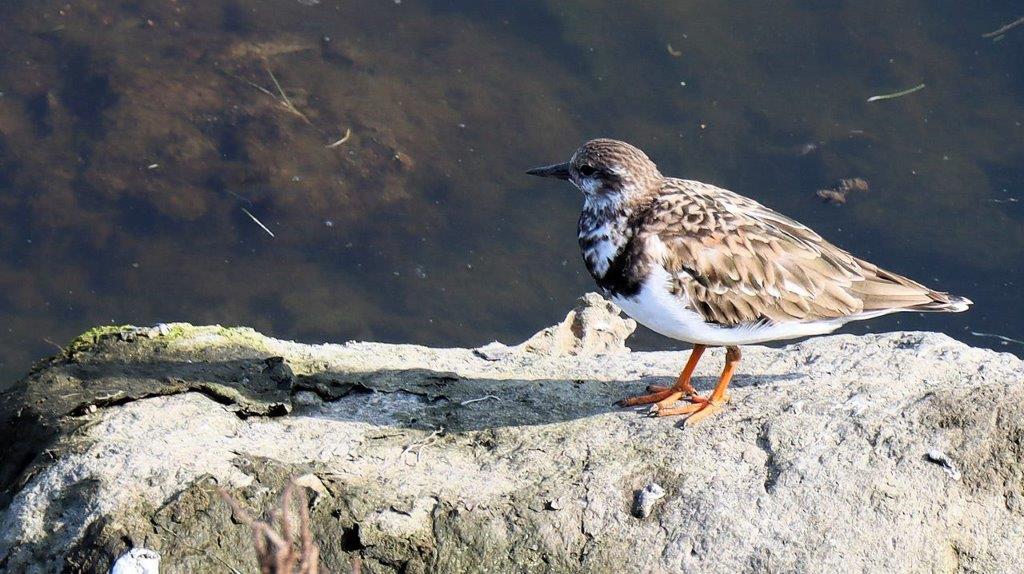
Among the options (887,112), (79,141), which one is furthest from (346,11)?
(887,112)

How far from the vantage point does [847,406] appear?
14.5ft

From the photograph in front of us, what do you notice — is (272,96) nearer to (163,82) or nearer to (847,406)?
(163,82)

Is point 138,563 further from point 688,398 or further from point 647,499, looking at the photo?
point 688,398

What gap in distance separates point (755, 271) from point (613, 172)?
0.85 metres

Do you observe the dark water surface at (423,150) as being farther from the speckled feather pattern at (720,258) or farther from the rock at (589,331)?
the speckled feather pattern at (720,258)

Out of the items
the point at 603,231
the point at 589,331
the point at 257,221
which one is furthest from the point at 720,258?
the point at 257,221

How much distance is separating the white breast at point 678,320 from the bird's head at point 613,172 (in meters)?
0.54

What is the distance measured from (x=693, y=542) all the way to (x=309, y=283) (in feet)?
16.5

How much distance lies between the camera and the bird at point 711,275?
15.5ft

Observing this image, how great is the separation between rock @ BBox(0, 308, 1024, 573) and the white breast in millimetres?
268

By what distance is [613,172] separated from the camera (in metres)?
5.07

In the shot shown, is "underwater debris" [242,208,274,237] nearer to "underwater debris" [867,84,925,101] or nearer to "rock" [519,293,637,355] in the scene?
"rock" [519,293,637,355]

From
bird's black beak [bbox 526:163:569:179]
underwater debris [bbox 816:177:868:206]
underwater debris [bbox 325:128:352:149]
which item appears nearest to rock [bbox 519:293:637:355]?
bird's black beak [bbox 526:163:569:179]

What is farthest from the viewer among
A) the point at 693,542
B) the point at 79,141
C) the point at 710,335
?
the point at 79,141
